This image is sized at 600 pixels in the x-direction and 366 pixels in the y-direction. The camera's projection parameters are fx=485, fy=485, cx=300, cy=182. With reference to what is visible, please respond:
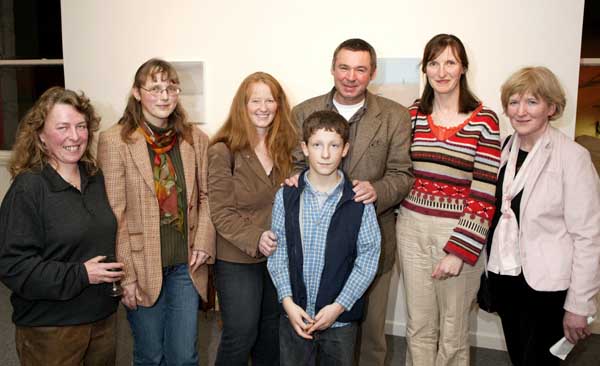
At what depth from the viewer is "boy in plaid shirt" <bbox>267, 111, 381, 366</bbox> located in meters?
1.88

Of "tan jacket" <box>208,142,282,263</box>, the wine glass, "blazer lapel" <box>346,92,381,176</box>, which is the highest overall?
"blazer lapel" <box>346,92,381,176</box>

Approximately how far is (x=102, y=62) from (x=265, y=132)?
2506 millimetres

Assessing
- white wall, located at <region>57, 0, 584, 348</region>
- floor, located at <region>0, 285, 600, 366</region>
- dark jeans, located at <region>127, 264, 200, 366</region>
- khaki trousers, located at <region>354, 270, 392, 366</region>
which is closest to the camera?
dark jeans, located at <region>127, 264, 200, 366</region>

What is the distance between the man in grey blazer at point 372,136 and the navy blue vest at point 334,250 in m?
0.21

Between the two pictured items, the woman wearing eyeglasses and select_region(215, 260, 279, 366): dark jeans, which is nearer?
the woman wearing eyeglasses

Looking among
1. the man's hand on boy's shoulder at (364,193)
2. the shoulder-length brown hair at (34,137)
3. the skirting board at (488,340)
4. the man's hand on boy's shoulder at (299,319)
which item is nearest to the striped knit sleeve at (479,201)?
the man's hand on boy's shoulder at (364,193)

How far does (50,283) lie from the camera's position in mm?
1669

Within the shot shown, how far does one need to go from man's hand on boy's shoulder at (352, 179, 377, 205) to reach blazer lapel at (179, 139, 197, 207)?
28.1 inches

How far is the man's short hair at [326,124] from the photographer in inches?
75.2

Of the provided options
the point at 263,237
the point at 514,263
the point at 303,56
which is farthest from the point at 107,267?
the point at 303,56

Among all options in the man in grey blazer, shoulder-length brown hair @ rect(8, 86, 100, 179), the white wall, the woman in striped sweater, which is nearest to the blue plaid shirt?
the man in grey blazer

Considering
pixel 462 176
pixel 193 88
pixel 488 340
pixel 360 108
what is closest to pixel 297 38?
pixel 193 88

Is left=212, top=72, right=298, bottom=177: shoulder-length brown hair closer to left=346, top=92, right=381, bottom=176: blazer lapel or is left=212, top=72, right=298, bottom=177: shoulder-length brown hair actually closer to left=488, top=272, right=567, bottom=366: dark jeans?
left=346, top=92, right=381, bottom=176: blazer lapel

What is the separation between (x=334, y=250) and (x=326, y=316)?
25 centimetres
